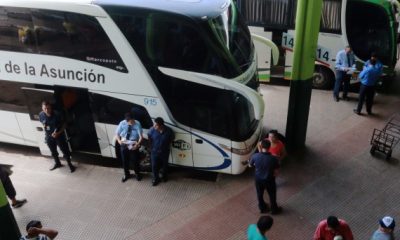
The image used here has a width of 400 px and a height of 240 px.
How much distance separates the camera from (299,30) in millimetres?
7508

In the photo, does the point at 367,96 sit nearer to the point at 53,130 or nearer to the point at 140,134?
the point at 140,134

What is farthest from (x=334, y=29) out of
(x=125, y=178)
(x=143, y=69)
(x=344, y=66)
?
(x=125, y=178)

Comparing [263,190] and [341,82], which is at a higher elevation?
[341,82]

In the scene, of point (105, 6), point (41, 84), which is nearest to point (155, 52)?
point (105, 6)

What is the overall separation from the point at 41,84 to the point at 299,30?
4.97 meters

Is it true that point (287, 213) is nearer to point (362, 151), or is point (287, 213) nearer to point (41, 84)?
point (362, 151)

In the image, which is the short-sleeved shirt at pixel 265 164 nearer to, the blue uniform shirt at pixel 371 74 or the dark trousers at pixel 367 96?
the blue uniform shirt at pixel 371 74

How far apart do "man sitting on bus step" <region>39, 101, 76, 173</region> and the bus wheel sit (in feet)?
23.2

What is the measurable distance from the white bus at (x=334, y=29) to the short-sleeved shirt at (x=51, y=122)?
5.83 meters

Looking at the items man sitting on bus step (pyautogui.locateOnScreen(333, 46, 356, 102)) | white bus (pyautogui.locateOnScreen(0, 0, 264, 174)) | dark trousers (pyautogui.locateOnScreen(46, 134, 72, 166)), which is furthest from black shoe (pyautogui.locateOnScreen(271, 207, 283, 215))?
man sitting on bus step (pyautogui.locateOnScreen(333, 46, 356, 102))

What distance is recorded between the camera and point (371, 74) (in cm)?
930

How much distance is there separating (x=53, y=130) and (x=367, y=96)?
23.7ft

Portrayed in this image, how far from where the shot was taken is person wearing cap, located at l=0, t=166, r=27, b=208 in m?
6.86

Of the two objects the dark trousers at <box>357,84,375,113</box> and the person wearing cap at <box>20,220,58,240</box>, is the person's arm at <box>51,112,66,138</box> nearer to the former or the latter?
the person wearing cap at <box>20,220,58,240</box>
